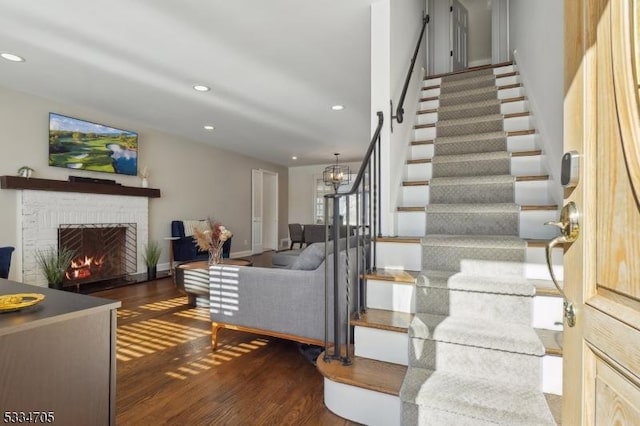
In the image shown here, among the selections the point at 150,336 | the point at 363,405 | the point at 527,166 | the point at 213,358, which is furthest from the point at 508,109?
the point at 150,336

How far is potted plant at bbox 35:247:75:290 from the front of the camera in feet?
13.4

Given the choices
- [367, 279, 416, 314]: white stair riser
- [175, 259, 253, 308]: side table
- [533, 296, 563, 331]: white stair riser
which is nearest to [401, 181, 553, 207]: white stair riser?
[533, 296, 563, 331]: white stair riser

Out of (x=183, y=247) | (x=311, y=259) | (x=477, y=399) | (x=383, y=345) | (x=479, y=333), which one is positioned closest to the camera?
(x=477, y=399)

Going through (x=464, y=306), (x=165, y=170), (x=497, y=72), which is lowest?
(x=464, y=306)

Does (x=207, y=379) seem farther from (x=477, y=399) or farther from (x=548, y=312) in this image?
(x=548, y=312)

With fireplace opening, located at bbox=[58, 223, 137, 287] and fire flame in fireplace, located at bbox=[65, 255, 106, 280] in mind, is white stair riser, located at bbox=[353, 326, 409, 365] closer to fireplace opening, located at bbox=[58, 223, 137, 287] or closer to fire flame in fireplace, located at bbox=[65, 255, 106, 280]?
fireplace opening, located at bbox=[58, 223, 137, 287]

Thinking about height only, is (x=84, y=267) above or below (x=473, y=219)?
below

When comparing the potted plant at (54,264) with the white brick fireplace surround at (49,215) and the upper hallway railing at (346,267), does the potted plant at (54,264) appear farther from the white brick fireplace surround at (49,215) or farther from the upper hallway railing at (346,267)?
the upper hallway railing at (346,267)

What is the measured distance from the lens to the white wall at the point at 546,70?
7.17 ft

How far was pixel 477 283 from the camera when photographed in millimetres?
1816

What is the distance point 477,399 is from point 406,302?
25.1 inches

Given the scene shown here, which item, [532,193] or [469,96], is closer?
[532,193]

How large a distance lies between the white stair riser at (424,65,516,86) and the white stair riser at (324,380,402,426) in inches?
149

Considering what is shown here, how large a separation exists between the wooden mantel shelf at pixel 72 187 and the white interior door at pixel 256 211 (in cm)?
314
